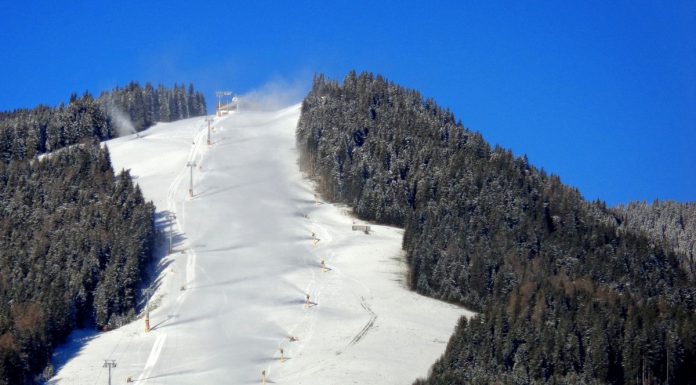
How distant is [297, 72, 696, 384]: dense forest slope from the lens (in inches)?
2992

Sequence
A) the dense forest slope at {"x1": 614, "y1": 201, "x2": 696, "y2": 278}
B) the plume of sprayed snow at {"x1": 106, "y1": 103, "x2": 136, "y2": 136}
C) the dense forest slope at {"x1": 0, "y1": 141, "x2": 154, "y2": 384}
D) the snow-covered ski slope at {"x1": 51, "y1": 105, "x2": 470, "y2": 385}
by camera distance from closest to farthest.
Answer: the snow-covered ski slope at {"x1": 51, "y1": 105, "x2": 470, "y2": 385}, the dense forest slope at {"x1": 0, "y1": 141, "x2": 154, "y2": 384}, the dense forest slope at {"x1": 614, "y1": 201, "x2": 696, "y2": 278}, the plume of sprayed snow at {"x1": 106, "y1": 103, "x2": 136, "y2": 136}

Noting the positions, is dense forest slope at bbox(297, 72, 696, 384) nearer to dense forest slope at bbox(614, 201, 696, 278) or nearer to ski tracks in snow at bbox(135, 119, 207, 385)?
ski tracks in snow at bbox(135, 119, 207, 385)

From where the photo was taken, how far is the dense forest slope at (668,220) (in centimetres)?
13425

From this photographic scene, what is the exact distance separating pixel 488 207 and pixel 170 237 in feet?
84.7

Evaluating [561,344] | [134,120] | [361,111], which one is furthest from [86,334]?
[134,120]

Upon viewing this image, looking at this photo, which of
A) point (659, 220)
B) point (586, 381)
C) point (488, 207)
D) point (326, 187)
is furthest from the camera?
point (659, 220)

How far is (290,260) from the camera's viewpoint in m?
98.0

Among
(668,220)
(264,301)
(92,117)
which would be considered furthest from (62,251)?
(668,220)

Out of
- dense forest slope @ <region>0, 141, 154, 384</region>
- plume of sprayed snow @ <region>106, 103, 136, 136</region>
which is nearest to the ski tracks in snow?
dense forest slope @ <region>0, 141, 154, 384</region>

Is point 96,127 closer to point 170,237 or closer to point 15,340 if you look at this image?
point 170,237

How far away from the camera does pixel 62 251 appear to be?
91.6m

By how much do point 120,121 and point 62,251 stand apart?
193ft

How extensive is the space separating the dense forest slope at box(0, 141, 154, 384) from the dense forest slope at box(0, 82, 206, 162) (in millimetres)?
15506

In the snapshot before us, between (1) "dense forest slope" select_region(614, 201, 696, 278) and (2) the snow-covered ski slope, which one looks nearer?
(2) the snow-covered ski slope
